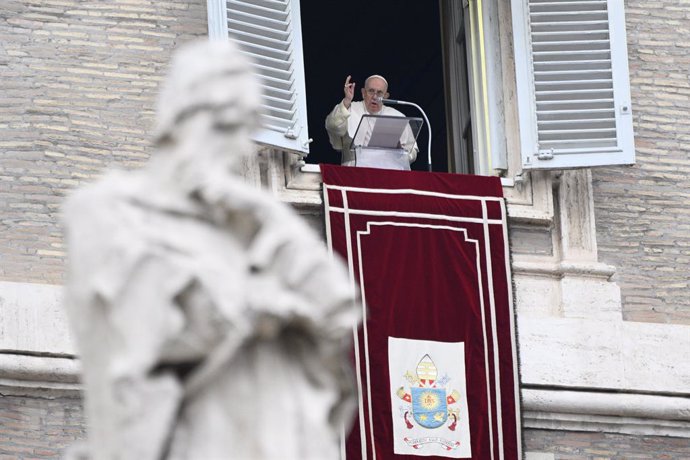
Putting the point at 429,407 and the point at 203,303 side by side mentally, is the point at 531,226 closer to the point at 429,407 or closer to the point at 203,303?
the point at 429,407

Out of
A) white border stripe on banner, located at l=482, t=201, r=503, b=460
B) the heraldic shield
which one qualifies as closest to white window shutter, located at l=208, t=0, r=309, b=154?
white border stripe on banner, located at l=482, t=201, r=503, b=460

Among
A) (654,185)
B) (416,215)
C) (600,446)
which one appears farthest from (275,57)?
(600,446)

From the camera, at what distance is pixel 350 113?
17.4 m

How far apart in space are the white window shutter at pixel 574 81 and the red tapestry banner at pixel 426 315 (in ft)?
2.03

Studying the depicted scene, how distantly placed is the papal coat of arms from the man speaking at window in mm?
1383

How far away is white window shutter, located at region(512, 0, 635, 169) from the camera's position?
16875mm

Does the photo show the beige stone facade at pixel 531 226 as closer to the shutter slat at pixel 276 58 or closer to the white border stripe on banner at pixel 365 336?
the shutter slat at pixel 276 58

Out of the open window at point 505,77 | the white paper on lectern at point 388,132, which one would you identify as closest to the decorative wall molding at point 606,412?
the open window at point 505,77

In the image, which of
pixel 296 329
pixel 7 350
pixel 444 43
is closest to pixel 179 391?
pixel 296 329

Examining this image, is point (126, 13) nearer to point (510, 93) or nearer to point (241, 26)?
point (241, 26)

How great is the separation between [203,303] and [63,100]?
8.53m

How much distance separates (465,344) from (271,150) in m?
1.48

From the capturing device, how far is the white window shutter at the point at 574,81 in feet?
55.4

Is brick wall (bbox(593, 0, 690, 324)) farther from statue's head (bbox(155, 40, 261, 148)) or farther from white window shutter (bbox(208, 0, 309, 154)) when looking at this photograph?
statue's head (bbox(155, 40, 261, 148))
